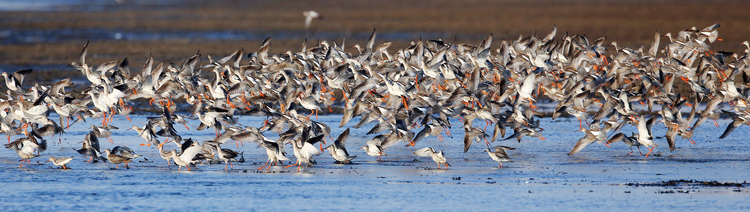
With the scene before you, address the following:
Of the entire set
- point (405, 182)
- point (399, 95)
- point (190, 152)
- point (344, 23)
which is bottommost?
point (405, 182)

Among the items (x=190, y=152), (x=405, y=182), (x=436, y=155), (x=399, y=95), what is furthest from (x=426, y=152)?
(x=190, y=152)

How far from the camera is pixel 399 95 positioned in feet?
43.8

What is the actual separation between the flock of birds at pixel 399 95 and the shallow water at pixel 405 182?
0.28 m

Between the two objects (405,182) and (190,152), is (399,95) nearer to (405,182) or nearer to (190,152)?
(405,182)

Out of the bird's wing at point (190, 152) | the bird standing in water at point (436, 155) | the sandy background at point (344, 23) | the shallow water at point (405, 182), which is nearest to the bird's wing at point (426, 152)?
the bird standing in water at point (436, 155)

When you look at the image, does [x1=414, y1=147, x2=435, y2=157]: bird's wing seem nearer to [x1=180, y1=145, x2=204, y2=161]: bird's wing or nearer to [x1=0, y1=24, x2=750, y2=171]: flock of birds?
[x1=0, y1=24, x2=750, y2=171]: flock of birds

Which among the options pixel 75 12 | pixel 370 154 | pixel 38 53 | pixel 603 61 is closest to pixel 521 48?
pixel 603 61

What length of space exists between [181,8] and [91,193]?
59298 mm

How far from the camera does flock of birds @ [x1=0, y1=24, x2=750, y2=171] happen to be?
13.0 meters

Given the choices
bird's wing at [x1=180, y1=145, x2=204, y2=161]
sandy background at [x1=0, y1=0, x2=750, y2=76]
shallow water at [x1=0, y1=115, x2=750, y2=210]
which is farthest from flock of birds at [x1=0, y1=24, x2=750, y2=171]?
sandy background at [x1=0, y1=0, x2=750, y2=76]

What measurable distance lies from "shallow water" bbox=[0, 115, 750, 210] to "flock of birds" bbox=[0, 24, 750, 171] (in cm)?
28

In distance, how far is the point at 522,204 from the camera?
9992 mm

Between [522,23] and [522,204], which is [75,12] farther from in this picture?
[522,204]

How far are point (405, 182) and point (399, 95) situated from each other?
2.34m
